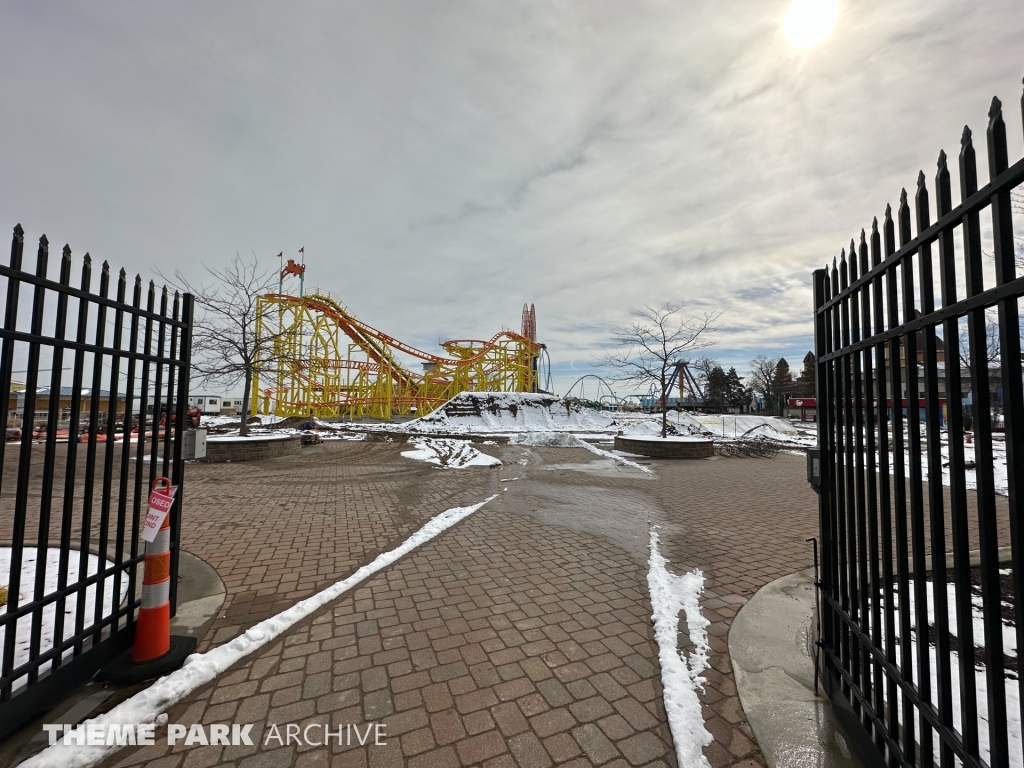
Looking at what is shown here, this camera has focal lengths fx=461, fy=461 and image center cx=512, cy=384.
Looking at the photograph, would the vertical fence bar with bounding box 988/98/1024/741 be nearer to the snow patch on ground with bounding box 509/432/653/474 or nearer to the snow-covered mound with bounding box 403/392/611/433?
the snow patch on ground with bounding box 509/432/653/474

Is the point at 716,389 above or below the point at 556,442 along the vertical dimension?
above

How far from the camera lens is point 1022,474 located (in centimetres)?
131

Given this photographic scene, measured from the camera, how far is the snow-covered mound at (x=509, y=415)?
3011cm

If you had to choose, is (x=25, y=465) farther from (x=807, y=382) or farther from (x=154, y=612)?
Result: (x=807, y=382)

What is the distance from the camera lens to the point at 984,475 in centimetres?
148

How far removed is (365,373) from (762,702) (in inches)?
1566

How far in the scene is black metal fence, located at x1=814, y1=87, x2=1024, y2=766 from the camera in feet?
4.51

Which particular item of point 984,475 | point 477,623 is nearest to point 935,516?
point 984,475

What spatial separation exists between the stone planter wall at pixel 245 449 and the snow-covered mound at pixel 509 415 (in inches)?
510

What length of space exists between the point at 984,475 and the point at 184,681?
3.90m

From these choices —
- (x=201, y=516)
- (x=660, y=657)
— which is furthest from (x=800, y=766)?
(x=201, y=516)

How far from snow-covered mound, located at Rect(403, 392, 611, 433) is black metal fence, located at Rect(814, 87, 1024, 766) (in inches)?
1002

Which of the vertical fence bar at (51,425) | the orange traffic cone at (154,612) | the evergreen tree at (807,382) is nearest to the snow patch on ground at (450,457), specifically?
the orange traffic cone at (154,612)

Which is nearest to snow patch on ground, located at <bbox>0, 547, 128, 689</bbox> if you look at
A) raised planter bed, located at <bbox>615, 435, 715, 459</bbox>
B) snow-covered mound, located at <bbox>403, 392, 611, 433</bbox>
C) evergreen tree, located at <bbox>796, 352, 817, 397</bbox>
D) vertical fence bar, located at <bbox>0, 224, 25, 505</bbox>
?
vertical fence bar, located at <bbox>0, 224, 25, 505</bbox>
